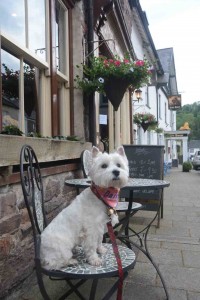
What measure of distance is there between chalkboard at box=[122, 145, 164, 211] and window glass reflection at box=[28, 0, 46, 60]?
2.52 metres

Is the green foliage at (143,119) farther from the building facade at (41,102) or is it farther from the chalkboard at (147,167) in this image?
the chalkboard at (147,167)

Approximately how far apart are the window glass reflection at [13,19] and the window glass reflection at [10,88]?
217mm

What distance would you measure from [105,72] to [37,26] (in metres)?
1.28

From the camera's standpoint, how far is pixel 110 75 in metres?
4.89

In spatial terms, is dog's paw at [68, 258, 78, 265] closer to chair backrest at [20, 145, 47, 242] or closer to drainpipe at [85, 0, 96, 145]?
chair backrest at [20, 145, 47, 242]

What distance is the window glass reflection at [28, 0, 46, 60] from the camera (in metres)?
3.74

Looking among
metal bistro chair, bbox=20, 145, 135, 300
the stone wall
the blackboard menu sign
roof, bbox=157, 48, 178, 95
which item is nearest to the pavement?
the stone wall

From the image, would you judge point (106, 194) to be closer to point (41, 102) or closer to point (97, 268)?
point (97, 268)

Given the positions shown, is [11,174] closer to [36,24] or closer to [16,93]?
[16,93]

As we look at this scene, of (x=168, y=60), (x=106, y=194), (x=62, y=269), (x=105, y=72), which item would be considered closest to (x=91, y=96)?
(x=105, y=72)

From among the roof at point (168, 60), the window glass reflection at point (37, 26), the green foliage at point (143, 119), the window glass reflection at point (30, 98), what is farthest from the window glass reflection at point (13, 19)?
the roof at point (168, 60)

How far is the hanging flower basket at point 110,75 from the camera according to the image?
4863 mm

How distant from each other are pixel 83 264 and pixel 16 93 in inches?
76.8

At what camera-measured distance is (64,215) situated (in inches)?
92.4
